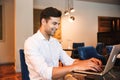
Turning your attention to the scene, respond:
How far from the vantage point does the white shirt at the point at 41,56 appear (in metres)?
1.45

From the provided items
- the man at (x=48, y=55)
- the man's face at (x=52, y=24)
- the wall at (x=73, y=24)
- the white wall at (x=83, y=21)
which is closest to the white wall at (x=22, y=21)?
the wall at (x=73, y=24)

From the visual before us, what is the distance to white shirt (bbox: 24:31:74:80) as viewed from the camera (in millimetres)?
1453

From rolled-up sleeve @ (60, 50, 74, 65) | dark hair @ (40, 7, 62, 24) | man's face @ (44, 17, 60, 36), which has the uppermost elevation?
dark hair @ (40, 7, 62, 24)

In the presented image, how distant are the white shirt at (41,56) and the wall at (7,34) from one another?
20.6ft

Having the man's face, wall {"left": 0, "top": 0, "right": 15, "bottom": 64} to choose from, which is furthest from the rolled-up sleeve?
wall {"left": 0, "top": 0, "right": 15, "bottom": 64}

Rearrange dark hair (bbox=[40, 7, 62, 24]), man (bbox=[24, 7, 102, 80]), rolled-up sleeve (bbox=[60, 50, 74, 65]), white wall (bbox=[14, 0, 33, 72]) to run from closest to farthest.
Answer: man (bbox=[24, 7, 102, 80]) → dark hair (bbox=[40, 7, 62, 24]) → rolled-up sleeve (bbox=[60, 50, 74, 65]) → white wall (bbox=[14, 0, 33, 72])

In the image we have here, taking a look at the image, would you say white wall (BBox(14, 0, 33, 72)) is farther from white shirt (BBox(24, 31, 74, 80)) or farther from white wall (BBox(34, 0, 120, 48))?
white shirt (BBox(24, 31, 74, 80))

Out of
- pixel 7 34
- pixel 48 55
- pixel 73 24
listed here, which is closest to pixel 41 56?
pixel 48 55

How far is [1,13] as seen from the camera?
7.80 m

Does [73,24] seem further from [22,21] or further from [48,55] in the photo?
[48,55]

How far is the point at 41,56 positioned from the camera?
1572 mm

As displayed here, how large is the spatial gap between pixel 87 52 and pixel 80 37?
4.66 m

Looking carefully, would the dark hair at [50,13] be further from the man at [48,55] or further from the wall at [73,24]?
the wall at [73,24]

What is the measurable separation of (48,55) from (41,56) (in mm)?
282
